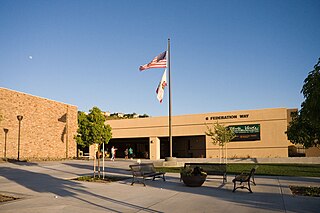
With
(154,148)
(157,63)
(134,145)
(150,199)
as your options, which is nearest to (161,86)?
(157,63)

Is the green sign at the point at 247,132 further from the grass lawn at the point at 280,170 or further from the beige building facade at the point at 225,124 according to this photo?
the grass lawn at the point at 280,170

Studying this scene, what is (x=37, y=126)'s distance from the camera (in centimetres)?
3089

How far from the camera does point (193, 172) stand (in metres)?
12.6

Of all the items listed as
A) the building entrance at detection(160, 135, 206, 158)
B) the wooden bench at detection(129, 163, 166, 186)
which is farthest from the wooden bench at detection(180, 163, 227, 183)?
the building entrance at detection(160, 135, 206, 158)

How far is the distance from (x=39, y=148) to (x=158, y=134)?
51.7 feet

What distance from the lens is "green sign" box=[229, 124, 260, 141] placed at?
35031 millimetres

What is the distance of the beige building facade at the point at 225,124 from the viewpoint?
34125 millimetres

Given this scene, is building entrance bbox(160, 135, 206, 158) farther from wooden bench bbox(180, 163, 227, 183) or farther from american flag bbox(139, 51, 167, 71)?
wooden bench bbox(180, 163, 227, 183)

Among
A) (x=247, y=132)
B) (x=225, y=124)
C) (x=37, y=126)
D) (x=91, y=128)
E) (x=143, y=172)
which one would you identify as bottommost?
(x=143, y=172)

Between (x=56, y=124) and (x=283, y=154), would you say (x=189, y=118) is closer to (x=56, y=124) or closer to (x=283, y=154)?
(x=283, y=154)

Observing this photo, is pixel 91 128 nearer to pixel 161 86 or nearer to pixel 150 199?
pixel 150 199

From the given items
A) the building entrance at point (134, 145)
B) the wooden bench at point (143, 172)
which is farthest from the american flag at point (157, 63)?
the building entrance at point (134, 145)

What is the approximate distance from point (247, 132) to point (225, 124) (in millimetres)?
2715

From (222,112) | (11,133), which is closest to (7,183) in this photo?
(11,133)
